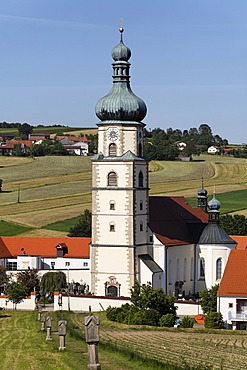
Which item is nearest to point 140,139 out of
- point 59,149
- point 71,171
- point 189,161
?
point 71,171

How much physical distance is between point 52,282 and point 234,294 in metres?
19.1

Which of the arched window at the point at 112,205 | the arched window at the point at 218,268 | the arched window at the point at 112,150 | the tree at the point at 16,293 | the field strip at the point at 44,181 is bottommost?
the tree at the point at 16,293

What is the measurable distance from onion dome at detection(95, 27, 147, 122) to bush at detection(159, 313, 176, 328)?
1860cm

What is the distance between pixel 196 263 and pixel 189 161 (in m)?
99.9

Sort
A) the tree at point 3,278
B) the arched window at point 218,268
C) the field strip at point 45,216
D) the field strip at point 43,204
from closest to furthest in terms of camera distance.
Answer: the arched window at point 218,268
the tree at point 3,278
the field strip at point 45,216
the field strip at point 43,204

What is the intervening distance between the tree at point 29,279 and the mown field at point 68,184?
22.0 meters

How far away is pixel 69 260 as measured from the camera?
8725cm

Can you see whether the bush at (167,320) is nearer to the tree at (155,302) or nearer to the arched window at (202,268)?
the tree at (155,302)

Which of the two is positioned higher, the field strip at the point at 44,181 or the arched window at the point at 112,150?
the field strip at the point at 44,181

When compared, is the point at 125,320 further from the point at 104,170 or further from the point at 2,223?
the point at 2,223

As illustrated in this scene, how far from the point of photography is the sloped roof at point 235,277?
2640 inches

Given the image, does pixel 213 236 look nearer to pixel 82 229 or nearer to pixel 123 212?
pixel 123 212

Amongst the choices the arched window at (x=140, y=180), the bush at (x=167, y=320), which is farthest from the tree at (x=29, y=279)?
the bush at (x=167, y=320)

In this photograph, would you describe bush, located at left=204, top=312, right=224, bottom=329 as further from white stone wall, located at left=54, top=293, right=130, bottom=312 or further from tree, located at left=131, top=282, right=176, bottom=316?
white stone wall, located at left=54, top=293, right=130, bottom=312
